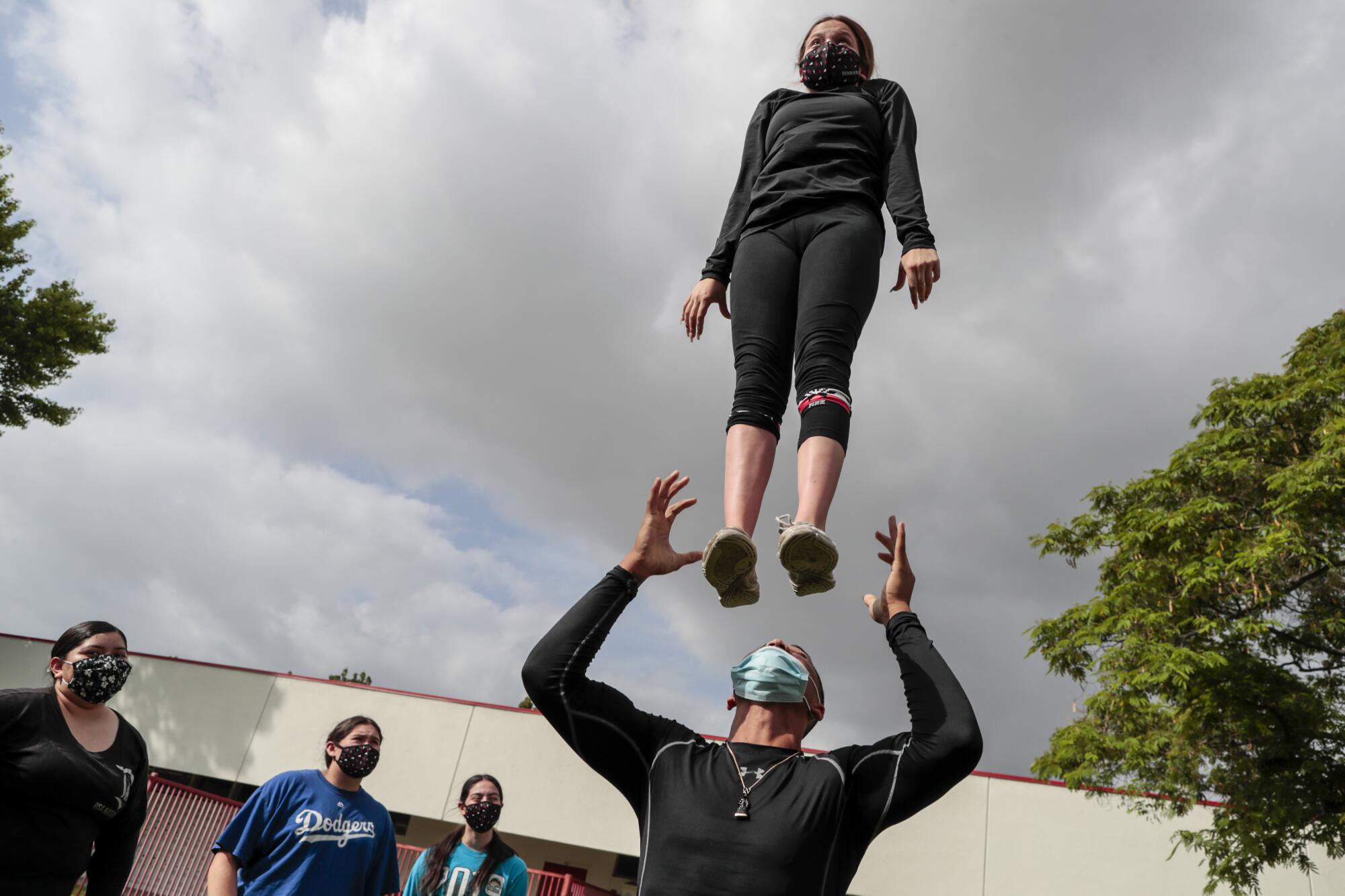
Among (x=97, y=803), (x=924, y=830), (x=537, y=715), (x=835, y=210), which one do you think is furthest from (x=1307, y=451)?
(x=537, y=715)

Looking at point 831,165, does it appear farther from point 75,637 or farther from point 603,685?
point 75,637

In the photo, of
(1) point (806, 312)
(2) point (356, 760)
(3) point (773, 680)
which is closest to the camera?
(3) point (773, 680)

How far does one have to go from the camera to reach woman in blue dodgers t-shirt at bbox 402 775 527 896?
508 cm

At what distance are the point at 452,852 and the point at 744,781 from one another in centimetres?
385

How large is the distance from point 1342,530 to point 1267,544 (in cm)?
114

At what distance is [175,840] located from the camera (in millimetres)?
10906

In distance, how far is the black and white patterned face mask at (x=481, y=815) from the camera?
5.21 meters

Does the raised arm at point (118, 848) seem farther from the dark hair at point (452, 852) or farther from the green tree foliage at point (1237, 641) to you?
the green tree foliage at point (1237, 641)

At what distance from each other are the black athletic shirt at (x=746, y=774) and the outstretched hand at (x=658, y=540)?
5 cm

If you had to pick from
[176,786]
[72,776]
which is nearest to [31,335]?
[176,786]

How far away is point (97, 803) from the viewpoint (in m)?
3.19

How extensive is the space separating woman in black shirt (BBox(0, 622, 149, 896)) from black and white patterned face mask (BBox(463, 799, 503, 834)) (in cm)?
209

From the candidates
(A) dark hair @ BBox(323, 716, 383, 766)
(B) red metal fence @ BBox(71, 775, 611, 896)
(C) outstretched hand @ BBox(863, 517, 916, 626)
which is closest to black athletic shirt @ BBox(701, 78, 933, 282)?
(C) outstretched hand @ BBox(863, 517, 916, 626)

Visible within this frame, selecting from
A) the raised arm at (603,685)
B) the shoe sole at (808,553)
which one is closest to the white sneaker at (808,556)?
the shoe sole at (808,553)
